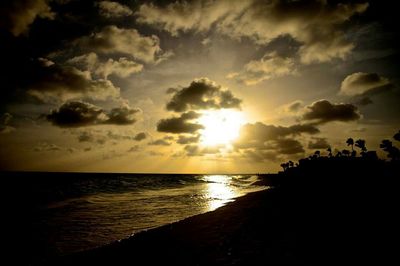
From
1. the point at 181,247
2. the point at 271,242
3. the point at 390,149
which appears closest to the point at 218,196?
the point at 181,247

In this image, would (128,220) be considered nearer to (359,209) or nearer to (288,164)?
(359,209)

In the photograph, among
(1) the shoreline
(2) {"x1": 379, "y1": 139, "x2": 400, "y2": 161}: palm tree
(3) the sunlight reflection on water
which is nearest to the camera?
(1) the shoreline

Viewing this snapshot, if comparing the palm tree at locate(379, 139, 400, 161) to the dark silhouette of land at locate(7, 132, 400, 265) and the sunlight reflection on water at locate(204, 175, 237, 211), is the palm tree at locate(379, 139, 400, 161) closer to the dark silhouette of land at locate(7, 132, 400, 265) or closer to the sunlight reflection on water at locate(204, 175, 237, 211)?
the sunlight reflection on water at locate(204, 175, 237, 211)

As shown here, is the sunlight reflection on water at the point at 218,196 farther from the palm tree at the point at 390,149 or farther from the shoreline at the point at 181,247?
the palm tree at the point at 390,149

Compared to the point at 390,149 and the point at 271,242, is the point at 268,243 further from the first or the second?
the point at 390,149

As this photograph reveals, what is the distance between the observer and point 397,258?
22.7 feet

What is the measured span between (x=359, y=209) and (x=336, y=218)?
2764 mm

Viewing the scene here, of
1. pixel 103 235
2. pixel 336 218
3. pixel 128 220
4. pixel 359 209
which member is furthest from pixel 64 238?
pixel 359 209

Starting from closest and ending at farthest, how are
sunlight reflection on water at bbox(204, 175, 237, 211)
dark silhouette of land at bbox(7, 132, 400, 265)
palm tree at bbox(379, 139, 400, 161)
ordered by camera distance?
dark silhouette of land at bbox(7, 132, 400, 265) < sunlight reflection on water at bbox(204, 175, 237, 211) < palm tree at bbox(379, 139, 400, 161)


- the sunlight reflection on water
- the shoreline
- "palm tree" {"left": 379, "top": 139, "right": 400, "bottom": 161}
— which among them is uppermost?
"palm tree" {"left": 379, "top": 139, "right": 400, "bottom": 161}

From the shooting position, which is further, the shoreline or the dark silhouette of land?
the shoreline

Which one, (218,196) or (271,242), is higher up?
(271,242)

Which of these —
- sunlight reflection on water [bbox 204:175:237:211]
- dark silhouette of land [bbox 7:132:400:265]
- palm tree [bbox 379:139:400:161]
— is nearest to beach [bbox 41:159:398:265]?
dark silhouette of land [bbox 7:132:400:265]

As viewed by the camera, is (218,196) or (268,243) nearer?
(268,243)
